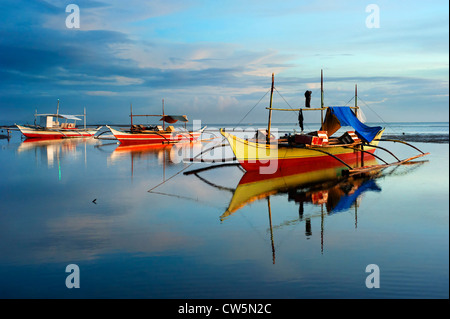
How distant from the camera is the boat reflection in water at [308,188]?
10.3 meters

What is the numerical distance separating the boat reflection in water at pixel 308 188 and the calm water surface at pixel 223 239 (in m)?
0.07

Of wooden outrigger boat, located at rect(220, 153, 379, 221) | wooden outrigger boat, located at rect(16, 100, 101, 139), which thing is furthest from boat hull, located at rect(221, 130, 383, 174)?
wooden outrigger boat, located at rect(16, 100, 101, 139)

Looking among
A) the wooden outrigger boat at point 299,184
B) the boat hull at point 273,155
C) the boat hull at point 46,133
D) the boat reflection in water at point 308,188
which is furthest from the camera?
the boat hull at point 46,133

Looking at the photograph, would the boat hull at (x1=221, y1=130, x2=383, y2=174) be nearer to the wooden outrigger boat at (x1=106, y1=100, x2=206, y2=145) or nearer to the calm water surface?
the calm water surface

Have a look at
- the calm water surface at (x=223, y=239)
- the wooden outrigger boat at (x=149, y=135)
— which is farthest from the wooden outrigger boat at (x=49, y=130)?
the calm water surface at (x=223, y=239)

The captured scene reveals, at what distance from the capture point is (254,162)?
16.3m

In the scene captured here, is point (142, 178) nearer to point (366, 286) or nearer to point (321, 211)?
point (321, 211)

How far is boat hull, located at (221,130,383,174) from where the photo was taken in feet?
50.1

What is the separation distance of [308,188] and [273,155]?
367 cm

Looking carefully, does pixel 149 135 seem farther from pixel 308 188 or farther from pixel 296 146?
pixel 308 188

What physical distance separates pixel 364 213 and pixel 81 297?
743cm

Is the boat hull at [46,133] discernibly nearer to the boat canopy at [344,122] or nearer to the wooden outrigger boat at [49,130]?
the wooden outrigger boat at [49,130]

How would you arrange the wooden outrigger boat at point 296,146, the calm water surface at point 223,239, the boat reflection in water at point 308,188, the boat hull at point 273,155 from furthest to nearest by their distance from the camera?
the wooden outrigger boat at point 296,146
the boat hull at point 273,155
the boat reflection in water at point 308,188
the calm water surface at point 223,239

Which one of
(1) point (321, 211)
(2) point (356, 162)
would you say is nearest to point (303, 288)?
(1) point (321, 211)
